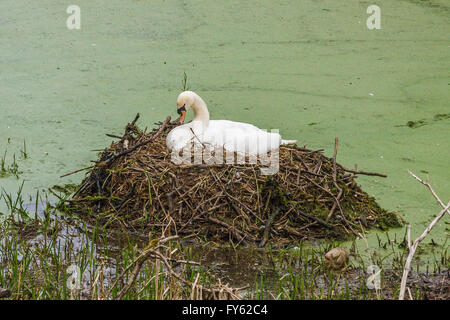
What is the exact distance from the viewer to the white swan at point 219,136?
3.83 m

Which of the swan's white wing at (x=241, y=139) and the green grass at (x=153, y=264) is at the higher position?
the swan's white wing at (x=241, y=139)

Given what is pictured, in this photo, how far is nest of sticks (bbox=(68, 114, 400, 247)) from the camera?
3541 mm

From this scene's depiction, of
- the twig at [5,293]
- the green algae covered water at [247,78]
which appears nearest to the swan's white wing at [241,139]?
the green algae covered water at [247,78]

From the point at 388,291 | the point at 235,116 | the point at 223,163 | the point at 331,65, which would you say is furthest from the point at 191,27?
the point at 388,291

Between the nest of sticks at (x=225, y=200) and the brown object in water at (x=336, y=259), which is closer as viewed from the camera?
the brown object in water at (x=336, y=259)

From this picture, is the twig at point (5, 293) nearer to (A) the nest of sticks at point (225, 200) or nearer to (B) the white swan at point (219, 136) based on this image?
(A) the nest of sticks at point (225, 200)

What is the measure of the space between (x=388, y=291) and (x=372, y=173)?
1.15 meters

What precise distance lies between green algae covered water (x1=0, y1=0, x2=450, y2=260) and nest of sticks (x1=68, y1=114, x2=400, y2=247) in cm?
24

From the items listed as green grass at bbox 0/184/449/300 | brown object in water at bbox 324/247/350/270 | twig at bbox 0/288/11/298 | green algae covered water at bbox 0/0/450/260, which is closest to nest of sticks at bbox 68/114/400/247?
green grass at bbox 0/184/449/300

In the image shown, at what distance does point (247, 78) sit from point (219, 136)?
6.26ft

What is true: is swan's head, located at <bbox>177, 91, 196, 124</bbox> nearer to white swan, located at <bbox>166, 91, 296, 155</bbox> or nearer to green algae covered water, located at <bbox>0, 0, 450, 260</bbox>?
white swan, located at <bbox>166, 91, 296, 155</bbox>

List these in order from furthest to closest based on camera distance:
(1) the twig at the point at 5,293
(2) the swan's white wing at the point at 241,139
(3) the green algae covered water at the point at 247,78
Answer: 1. (3) the green algae covered water at the point at 247,78
2. (2) the swan's white wing at the point at 241,139
3. (1) the twig at the point at 5,293

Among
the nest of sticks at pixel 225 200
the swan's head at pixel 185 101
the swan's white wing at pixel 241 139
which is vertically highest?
the swan's head at pixel 185 101

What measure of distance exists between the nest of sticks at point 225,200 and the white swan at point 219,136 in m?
0.09
